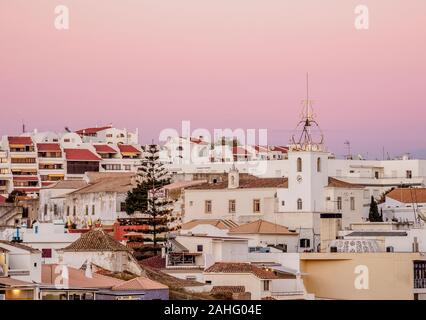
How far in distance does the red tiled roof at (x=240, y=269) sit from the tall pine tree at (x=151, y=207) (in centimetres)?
532

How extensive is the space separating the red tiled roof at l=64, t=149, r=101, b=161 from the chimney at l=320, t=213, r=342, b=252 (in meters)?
18.3

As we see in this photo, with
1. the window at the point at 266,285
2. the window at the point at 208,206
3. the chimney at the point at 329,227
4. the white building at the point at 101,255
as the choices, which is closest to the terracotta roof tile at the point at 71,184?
the window at the point at 208,206

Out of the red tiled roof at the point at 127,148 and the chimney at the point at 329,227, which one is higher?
the red tiled roof at the point at 127,148

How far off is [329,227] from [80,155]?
19.8 metres

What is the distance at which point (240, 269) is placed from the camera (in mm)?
20609

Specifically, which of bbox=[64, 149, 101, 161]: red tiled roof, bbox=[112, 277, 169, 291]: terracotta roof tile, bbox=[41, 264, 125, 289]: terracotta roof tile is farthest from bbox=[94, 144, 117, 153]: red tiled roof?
bbox=[112, 277, 169, 291]: terracotta roof tile

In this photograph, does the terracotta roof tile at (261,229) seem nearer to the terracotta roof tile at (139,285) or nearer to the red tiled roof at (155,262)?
the red tiled roof at (155,262)

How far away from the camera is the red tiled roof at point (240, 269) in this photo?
811 inches

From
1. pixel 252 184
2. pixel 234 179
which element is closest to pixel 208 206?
pixel 234 179

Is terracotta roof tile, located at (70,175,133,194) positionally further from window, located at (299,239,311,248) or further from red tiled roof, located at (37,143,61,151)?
red tiled roof, located at (37,143,61,151)

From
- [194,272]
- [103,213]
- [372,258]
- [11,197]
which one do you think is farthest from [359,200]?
[11,197]

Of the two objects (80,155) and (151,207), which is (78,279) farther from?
(80,155)

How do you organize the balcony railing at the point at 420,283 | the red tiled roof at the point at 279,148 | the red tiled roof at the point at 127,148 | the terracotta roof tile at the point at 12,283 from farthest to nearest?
the red tiled roof at the point at 127,148 → the red tiled roof at the point at 279,148 → the balcony railing at the point at 420,283 → the terracotta roof tile at the point at 12,283
